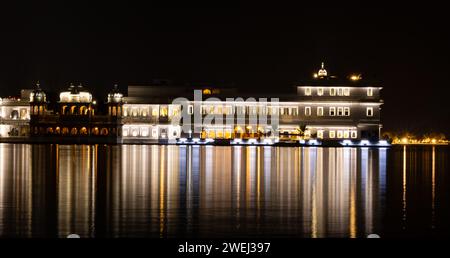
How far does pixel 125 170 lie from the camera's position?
4128 centimetres

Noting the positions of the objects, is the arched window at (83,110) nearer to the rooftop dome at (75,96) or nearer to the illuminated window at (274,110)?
the rooftop dome at (75,96)

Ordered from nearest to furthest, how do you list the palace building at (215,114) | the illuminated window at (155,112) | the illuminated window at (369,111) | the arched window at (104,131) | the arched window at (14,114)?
the palace building at (215,114), the arched window at (104,131), the illuminated window at (369,111), the illuminated window at (155,112), the arched window at (14,114)

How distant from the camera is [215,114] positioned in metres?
110

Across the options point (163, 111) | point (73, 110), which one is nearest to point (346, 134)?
point (163, 111)

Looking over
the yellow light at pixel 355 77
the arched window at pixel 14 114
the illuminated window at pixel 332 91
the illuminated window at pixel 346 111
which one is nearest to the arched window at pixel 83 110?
the arched window at pixel 14 114

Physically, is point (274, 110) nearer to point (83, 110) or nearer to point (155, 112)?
point (155, 112)

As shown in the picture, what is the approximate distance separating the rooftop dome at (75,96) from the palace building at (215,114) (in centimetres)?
115

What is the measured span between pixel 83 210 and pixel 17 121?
89.0 metres

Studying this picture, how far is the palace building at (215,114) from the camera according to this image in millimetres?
107312

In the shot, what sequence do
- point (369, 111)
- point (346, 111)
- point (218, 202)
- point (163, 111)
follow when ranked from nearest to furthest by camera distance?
1. point (218, 202)
2. point (369, 111)
3. point (346, 111)
4. point (163, 111)

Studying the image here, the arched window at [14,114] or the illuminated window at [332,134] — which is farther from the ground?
the arched window at [14,114]

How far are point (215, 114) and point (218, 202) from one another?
8268 cm
